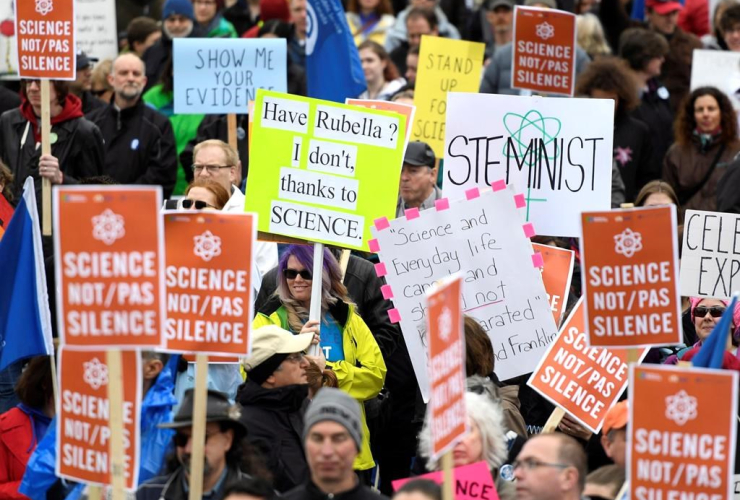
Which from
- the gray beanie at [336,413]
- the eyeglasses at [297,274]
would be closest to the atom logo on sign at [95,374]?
the gray beanie at [336,413]

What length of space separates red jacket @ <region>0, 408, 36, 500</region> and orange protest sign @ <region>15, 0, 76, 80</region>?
349 centimetres

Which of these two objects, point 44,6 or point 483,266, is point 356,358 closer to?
point 483,266

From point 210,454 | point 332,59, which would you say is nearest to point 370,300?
point 210,454

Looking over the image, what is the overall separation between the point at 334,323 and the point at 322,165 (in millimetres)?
936

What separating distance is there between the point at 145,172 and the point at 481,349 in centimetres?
547

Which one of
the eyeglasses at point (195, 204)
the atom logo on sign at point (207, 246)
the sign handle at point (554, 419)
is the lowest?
the sign handle at point (554, 419)

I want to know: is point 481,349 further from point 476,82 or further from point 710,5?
point 710,5

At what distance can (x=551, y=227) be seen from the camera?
30.9 ft

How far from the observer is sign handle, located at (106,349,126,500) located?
6.04 m

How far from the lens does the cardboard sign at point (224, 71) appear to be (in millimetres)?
11922

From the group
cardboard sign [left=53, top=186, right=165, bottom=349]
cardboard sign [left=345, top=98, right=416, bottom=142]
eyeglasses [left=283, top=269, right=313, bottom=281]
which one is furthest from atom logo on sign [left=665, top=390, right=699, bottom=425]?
cardboard sign [left=345, top=98, right=416, bottom=142]

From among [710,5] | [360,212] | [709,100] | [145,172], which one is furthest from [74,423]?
[710,5]

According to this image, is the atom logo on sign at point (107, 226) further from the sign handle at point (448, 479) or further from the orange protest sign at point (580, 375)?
the orange protest sign at point (580, 375)

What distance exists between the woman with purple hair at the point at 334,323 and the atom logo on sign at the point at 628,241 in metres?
1.76
